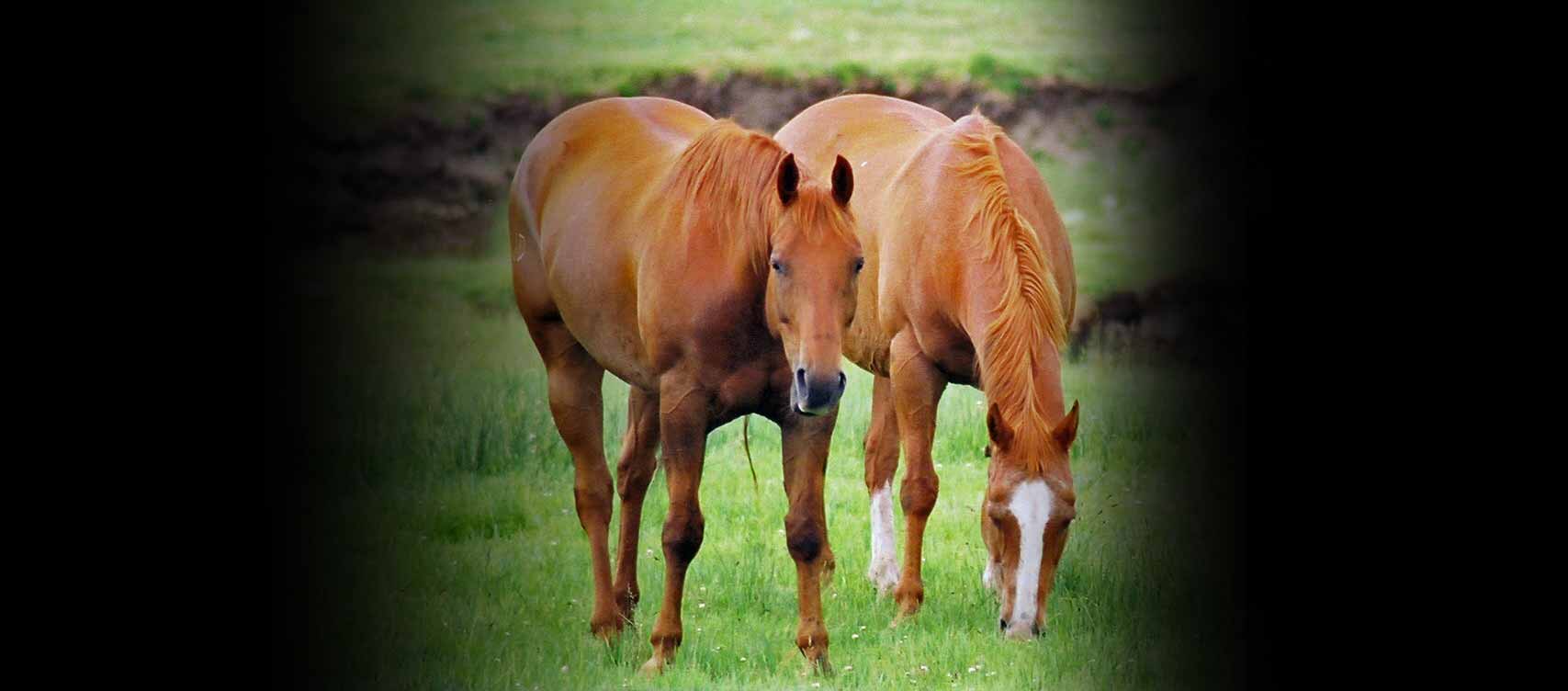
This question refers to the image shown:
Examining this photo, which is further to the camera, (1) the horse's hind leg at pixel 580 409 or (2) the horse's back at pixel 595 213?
(1) the horse's hind leg at pixel 580 409

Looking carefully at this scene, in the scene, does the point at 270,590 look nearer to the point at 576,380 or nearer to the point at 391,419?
the point at 391,419

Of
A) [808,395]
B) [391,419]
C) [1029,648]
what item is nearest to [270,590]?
[391,419]

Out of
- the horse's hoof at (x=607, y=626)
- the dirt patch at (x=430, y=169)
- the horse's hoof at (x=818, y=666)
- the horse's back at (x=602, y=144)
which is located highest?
the horse's back at (x=602, y=144)

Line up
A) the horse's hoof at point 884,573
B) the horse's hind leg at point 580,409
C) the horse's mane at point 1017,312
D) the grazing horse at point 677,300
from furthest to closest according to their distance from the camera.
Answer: the horse's hoof at point 884,573, the horse's hind leg at point 580,409, the horse's mane at point 1017,312, the grazing horse at point 677,300

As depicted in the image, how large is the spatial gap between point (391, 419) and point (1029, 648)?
8.14 feet

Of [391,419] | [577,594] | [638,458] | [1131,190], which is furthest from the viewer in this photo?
[638,458]

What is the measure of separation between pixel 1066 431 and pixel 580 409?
164 centimetres

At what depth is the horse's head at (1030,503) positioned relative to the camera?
4.02 metres

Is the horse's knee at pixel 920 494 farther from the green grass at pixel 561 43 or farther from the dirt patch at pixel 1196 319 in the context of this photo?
the dirt patch at pixel 1196 319

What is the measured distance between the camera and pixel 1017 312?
4293 mm

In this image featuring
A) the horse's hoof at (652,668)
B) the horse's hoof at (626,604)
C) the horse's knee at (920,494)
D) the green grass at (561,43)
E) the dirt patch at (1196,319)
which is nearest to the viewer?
the dirt patch at (1196,319)

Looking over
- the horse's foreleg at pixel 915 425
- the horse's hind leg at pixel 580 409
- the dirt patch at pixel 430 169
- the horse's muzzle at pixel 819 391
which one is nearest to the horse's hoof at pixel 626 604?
the horse's hind leg at pixel 580 409

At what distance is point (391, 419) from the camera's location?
1749mm

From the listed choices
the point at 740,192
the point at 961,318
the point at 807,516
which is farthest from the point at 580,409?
the point at 740,192
